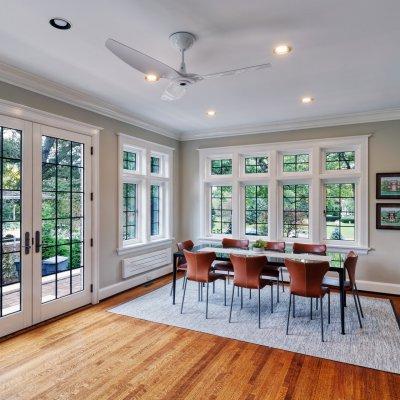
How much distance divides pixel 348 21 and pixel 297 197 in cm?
351

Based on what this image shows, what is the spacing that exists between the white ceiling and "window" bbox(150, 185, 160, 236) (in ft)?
5.75

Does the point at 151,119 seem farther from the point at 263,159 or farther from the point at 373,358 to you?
the point at 373,358

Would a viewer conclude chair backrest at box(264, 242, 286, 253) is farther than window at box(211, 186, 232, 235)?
No

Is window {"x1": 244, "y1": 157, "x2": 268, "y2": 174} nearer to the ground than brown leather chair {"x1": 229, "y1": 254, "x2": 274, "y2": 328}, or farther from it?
farther from it

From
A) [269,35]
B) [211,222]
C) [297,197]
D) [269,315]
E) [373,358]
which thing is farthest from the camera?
[211,222]

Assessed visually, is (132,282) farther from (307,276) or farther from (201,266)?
(307,276)

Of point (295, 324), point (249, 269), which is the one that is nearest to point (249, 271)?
point (249, 269)

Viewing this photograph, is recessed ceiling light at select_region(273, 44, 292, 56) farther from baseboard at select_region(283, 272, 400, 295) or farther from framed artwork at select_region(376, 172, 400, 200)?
baseboard at select_region(283, 272, 400, 295)

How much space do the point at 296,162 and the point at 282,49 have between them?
2994mm

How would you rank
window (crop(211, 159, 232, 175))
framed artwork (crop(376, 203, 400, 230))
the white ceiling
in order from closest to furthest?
the white ceiling, framed artwork (crop(376, 203, 400, 230)), window (crop(211, 159, 232, 175))

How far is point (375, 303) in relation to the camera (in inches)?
171

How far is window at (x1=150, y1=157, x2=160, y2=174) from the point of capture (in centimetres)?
579

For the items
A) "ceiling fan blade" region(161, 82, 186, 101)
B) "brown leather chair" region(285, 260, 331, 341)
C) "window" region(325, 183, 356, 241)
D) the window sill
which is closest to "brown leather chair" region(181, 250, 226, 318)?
"brown leather chair" region(285, 260, 331, 341)

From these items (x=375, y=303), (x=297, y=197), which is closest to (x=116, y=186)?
(x=297, y=197)
